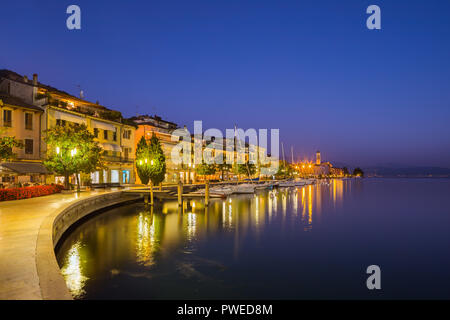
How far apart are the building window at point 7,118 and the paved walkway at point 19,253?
20130mm

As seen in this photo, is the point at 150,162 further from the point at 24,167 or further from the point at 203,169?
the point at 203,169

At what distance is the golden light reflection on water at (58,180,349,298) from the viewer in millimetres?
15680

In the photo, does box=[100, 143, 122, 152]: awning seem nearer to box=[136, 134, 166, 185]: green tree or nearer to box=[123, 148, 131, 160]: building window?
box=[123, 148, 131, 160]: building window

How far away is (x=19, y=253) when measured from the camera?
10320 millimetres

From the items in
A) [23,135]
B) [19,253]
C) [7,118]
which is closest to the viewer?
[19,253]

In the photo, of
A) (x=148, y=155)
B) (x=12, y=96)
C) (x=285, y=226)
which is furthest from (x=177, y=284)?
(x=12, y=96)

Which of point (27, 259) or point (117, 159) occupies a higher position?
point (117, 159)

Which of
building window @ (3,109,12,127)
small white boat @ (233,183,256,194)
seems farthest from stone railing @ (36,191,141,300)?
small white boat @ (233,183,256,194)

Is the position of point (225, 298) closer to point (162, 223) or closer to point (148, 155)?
point (162, 223)

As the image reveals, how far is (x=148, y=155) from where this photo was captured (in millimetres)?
44438

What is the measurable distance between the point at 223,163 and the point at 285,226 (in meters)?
61.7

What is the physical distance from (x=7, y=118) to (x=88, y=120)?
13.2m

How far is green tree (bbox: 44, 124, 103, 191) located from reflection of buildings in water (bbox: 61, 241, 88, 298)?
17.9 meters

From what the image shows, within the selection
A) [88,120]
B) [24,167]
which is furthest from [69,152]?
[88,120]
